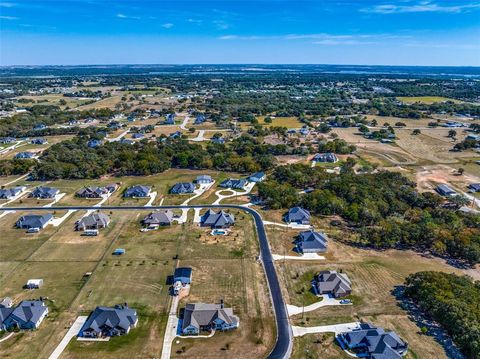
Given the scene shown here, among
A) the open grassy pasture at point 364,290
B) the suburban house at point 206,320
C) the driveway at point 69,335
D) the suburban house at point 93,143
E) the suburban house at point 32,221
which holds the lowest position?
the driveway at point 69,335

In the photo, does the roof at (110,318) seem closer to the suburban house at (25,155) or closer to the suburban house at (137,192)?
the suburban house at (137,192)

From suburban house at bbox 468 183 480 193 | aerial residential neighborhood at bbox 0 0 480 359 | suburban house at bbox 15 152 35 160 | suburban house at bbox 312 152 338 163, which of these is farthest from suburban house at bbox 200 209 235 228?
suburban house at bbox 15 152 35 160

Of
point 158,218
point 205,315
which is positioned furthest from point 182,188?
point 205,315

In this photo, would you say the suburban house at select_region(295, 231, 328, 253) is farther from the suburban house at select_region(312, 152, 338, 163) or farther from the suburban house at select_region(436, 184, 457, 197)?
the suburban house at select_region(312, 152, 338, 163)

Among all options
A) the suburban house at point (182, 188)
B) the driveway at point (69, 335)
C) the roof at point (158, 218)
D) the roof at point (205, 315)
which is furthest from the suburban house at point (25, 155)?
the roof at point (205, 315)

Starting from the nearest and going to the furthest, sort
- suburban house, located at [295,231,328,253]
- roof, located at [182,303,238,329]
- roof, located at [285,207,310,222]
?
roof, located at [182,303,238,329] < suburban house, located at [295,231,328,253] < roof, located at [285,207,310,222]

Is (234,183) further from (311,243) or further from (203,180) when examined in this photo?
(311,243)
